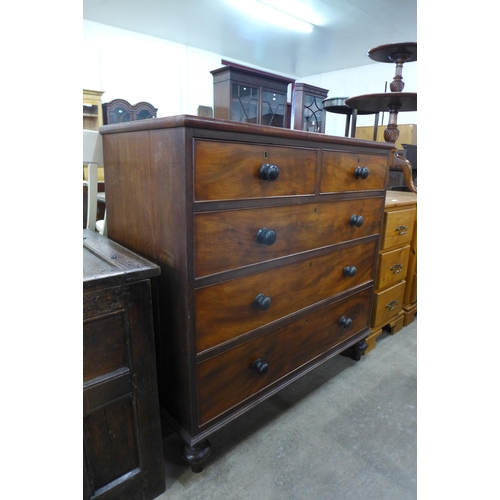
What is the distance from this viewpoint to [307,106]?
1.60 meters

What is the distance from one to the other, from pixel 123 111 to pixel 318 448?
4448 mm

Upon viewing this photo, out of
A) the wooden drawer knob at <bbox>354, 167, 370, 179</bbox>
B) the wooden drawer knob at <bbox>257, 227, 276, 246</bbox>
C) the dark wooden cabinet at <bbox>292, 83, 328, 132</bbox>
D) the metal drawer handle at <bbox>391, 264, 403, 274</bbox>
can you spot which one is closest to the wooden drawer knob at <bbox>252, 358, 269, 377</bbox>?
the wooden drawer knob at <bbox>257, 227, 276, 246</bbox>

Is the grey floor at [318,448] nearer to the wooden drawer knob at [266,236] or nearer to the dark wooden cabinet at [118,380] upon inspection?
the dark wooden cabinet at [118,380]

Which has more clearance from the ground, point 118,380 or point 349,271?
point 349,271

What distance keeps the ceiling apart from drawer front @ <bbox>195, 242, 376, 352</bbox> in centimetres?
339

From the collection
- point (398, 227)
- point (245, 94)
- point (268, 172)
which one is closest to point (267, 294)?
point (268, 172)

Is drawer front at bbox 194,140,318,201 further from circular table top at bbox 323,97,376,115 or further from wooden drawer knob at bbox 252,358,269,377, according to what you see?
circular table top at bbox 323,97,376,115

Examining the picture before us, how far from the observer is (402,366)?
1612mm

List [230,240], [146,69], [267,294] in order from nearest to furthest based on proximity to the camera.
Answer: [230,240], [267,294], [146,69]

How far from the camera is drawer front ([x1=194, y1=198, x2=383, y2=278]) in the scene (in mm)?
856

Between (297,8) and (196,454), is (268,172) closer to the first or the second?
(196,454)

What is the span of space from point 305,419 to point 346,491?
11.5 inches
